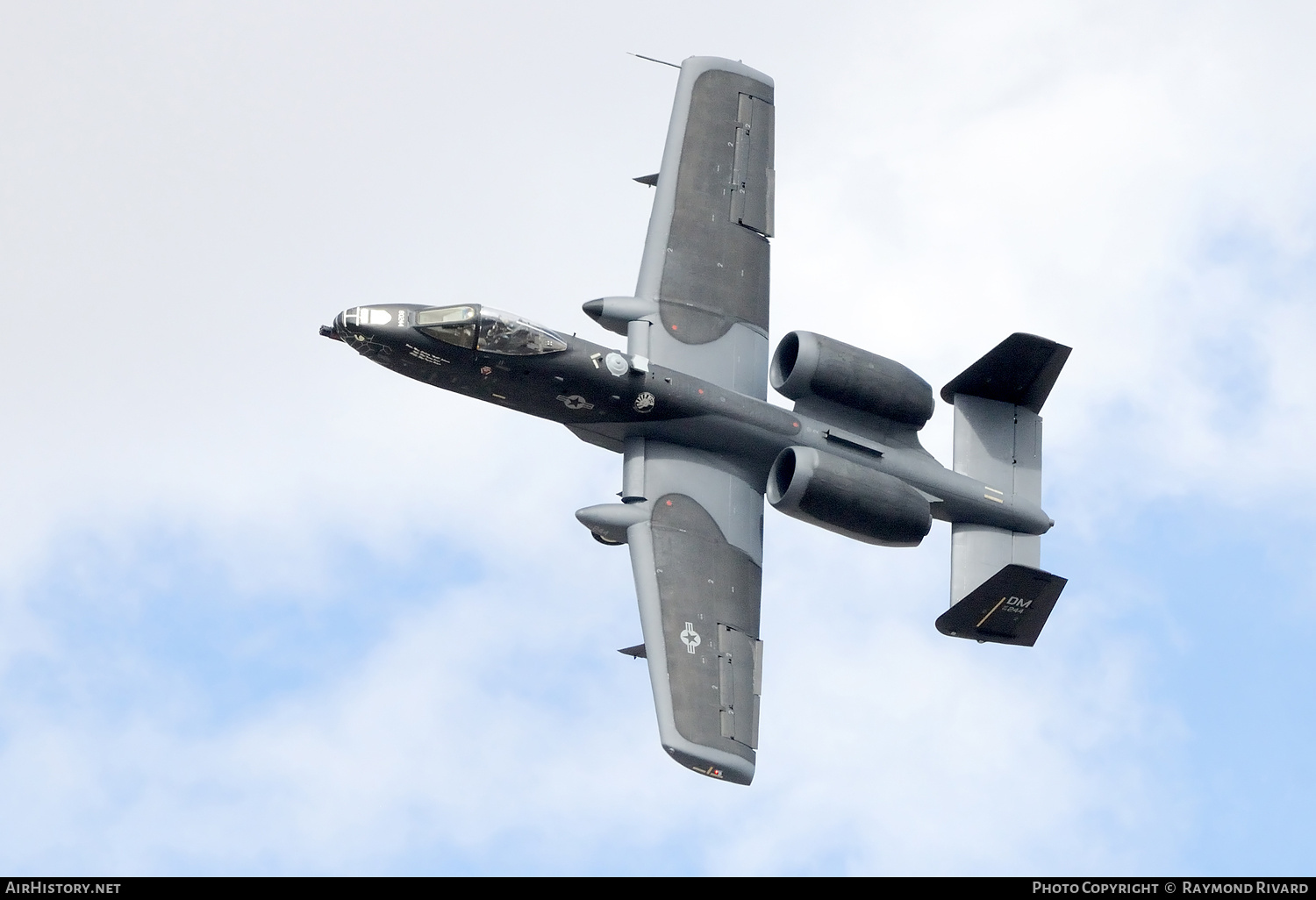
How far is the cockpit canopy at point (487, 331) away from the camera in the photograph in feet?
120

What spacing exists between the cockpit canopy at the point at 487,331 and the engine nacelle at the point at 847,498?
5097 mm

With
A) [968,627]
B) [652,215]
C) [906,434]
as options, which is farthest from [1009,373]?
[652,215]

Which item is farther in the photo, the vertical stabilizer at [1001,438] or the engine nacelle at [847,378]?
the vertical stabilizer at [1001,438]

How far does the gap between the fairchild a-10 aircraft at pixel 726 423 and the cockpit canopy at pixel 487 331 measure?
0.12ft

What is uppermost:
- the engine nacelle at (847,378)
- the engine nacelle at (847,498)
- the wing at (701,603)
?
the engine nacelle at (847,378)

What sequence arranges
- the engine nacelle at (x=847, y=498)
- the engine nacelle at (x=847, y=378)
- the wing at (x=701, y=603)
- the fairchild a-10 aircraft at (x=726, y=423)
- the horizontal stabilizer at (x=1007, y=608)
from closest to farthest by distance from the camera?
1. the wing at (x=701, y=603)
2. the fairchild a-10 aircraft at (x=726, y=423)
3. the engine nacelle at (x=847, y=498)
4. the horizontal stabilizer at (x=1007, y=608)
5. the engine nacelle at (x=847, y=378)

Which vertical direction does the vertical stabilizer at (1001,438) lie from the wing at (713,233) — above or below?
below

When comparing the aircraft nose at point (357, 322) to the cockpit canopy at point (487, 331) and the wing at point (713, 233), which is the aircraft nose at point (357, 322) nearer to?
the cockpit canopy at point (487, 331)

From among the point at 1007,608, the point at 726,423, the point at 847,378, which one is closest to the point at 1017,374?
the point at 847,378

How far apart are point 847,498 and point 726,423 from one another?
2.81 m

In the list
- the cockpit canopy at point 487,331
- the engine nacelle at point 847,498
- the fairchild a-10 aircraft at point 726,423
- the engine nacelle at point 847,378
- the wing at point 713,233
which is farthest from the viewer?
the wing at point 713,233

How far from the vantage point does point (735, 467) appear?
128 ft

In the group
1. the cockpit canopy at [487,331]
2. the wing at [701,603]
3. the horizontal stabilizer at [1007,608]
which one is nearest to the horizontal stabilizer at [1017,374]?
the horizontal stabilizer at [1007,608]

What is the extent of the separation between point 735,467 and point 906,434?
3795 mm
